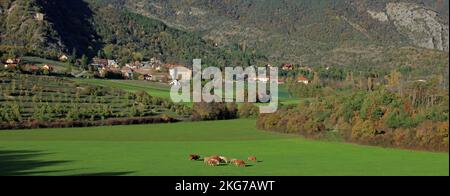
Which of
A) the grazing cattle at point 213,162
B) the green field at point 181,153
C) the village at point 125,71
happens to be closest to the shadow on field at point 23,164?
the green field at point 181,153

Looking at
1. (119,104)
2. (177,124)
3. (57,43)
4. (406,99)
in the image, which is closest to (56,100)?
(119,104)

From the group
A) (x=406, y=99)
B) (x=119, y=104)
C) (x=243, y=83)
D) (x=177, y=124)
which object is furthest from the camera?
(x=243, y=83)

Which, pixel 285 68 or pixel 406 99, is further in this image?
pixel 285 68

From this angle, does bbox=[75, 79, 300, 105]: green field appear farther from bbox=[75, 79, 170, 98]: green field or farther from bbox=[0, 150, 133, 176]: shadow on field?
bbox=[0, 150, 133, 176]: shadow on field

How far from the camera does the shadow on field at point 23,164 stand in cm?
4228

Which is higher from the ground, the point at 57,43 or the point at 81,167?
the point at 57,43

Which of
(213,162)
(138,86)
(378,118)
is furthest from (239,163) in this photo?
(138,86)

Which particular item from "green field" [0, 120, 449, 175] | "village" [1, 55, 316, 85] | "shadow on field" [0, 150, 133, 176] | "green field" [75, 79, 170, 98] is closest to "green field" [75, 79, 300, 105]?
"green field" [75, 79, 170, 98]

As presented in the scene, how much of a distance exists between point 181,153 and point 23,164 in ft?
44.0

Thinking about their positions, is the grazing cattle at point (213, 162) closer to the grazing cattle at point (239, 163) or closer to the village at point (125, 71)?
the grazing cattle at point (239, 163)

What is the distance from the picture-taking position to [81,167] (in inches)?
1805

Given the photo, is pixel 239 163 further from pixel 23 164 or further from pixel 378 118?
pixel 378 118
